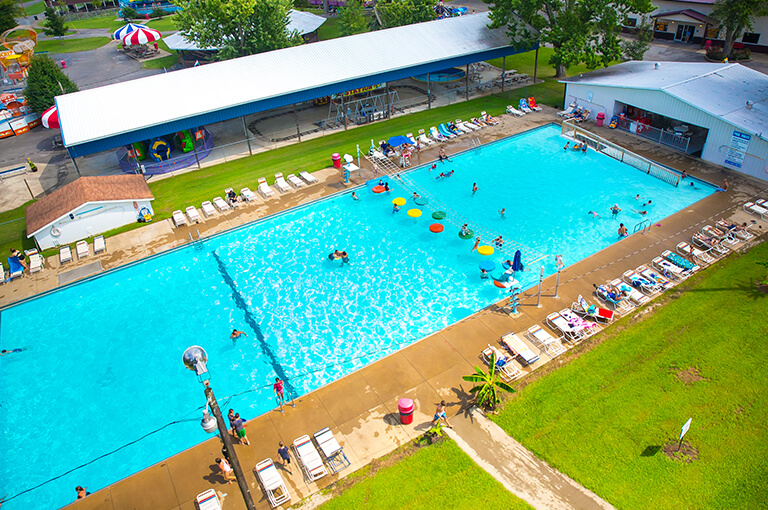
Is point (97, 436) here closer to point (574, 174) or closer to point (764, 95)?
point (574, 174)

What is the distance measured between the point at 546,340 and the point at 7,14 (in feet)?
370

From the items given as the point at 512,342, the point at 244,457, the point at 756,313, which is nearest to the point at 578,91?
the point at 756,313

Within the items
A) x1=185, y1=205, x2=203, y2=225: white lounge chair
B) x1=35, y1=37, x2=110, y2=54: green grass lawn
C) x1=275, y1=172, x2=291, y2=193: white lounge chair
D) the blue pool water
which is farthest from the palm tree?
x1=35, y1=37, x2=110, y2=54: green grass lawn

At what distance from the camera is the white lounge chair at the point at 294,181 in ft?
127

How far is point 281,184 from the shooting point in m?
38.6

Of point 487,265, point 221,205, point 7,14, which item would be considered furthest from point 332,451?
point 7,14

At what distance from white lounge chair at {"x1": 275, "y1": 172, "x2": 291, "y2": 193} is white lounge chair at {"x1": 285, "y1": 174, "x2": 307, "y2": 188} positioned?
0.46 m

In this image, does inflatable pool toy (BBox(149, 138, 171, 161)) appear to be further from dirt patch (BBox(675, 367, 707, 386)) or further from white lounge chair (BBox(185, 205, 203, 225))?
dirt patch (BBox(675, 367, 707, 386))

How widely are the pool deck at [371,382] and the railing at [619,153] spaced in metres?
3.86

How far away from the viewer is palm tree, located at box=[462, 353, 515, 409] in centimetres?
2081

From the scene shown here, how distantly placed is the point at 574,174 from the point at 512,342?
20322mm

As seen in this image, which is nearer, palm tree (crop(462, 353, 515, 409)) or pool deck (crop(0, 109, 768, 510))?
pool deck (crop(0, 109, 768, 510))

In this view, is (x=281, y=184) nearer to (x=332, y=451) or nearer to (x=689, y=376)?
(x=332, y=451)

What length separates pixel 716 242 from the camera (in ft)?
96.0
